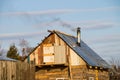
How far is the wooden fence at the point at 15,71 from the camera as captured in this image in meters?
22.8

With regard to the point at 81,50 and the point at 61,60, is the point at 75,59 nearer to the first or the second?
the point at 61,60

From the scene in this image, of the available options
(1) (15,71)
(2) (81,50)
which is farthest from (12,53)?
(1) (15,71)

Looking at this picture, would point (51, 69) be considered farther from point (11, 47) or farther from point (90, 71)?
point (11, 47)

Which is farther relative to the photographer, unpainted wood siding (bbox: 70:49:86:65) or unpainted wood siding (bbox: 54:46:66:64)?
unpainted wood siding (bbox: 54:46:66:64)

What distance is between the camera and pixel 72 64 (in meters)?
34.5

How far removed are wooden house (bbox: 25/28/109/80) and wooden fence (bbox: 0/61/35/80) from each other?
731 cm

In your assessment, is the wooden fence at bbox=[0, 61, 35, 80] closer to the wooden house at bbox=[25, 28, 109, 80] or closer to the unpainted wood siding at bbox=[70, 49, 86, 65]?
the wooden house at bbox=[25, 28, 109, 80]

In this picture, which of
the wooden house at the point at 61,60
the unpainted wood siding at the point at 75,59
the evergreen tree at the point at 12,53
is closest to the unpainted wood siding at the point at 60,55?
the wooden house at the point at 61,60

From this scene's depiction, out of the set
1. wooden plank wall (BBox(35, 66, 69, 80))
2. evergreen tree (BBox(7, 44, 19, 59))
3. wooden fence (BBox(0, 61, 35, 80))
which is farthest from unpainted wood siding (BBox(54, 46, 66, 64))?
evergreen tree (BBox(7, 44, 19, 59))

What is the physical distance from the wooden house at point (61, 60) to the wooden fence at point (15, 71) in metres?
7.31

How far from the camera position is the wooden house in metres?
34.3

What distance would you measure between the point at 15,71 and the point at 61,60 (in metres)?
11.1

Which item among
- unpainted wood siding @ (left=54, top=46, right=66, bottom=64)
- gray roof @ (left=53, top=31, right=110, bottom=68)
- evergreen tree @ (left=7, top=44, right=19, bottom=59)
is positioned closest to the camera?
gray roof @ (left=53, top=31, right=110, bottom=68)

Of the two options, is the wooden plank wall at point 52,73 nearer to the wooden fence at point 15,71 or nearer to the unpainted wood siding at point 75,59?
the unpainted wood siding at point 75,59
